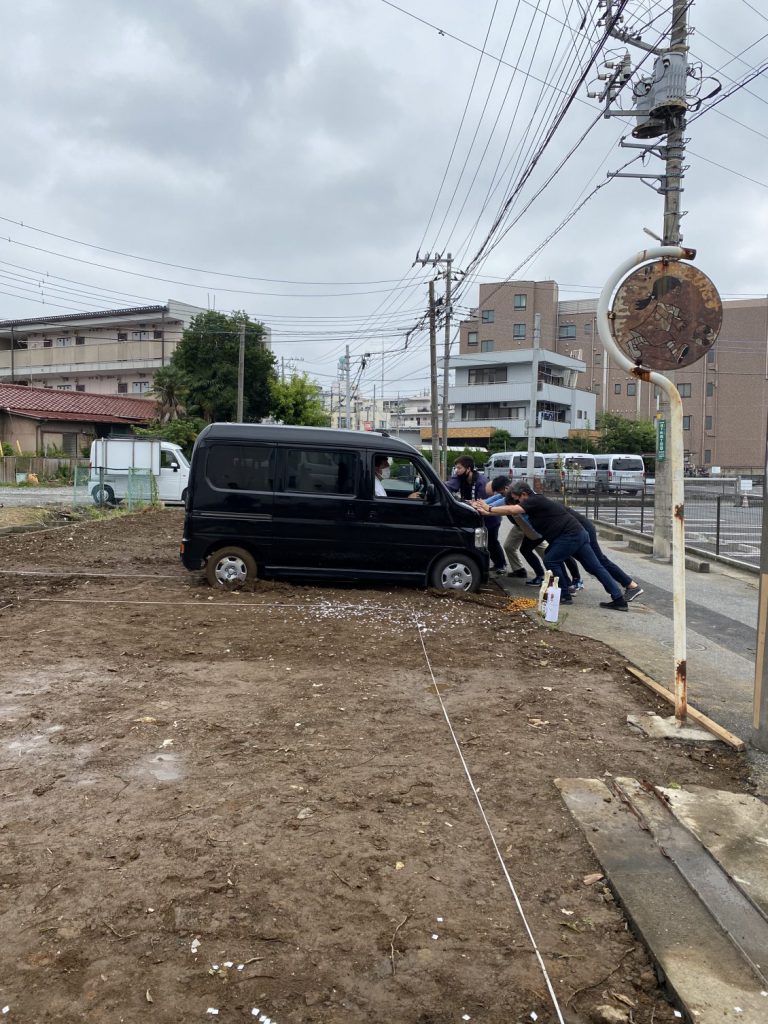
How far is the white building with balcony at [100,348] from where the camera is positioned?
52375 millimetres

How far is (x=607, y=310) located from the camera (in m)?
5.16

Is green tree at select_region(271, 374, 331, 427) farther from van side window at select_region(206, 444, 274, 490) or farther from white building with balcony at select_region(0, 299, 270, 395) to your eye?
van side window at select_region(206, 444, 274, 490)

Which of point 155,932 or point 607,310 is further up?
point 607,310

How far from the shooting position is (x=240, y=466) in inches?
364

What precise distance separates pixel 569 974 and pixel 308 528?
693cm

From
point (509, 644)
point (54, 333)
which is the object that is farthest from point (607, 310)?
point (54, 333)

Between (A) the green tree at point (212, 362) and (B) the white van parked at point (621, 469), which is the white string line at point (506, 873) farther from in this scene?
(A) the green tree at point (212, 362)

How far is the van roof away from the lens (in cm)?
929

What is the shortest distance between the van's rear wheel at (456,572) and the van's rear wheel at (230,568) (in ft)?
7.24

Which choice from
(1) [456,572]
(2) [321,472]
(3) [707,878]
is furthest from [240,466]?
(3) [707,878]

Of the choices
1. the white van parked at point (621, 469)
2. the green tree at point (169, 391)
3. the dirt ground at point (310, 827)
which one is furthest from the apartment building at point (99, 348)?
the dirt ground at point (310, 827)

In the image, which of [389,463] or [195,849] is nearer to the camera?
[195,849]

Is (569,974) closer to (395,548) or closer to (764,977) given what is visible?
(764,977)

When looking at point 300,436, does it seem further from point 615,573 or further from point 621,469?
point 621,469
